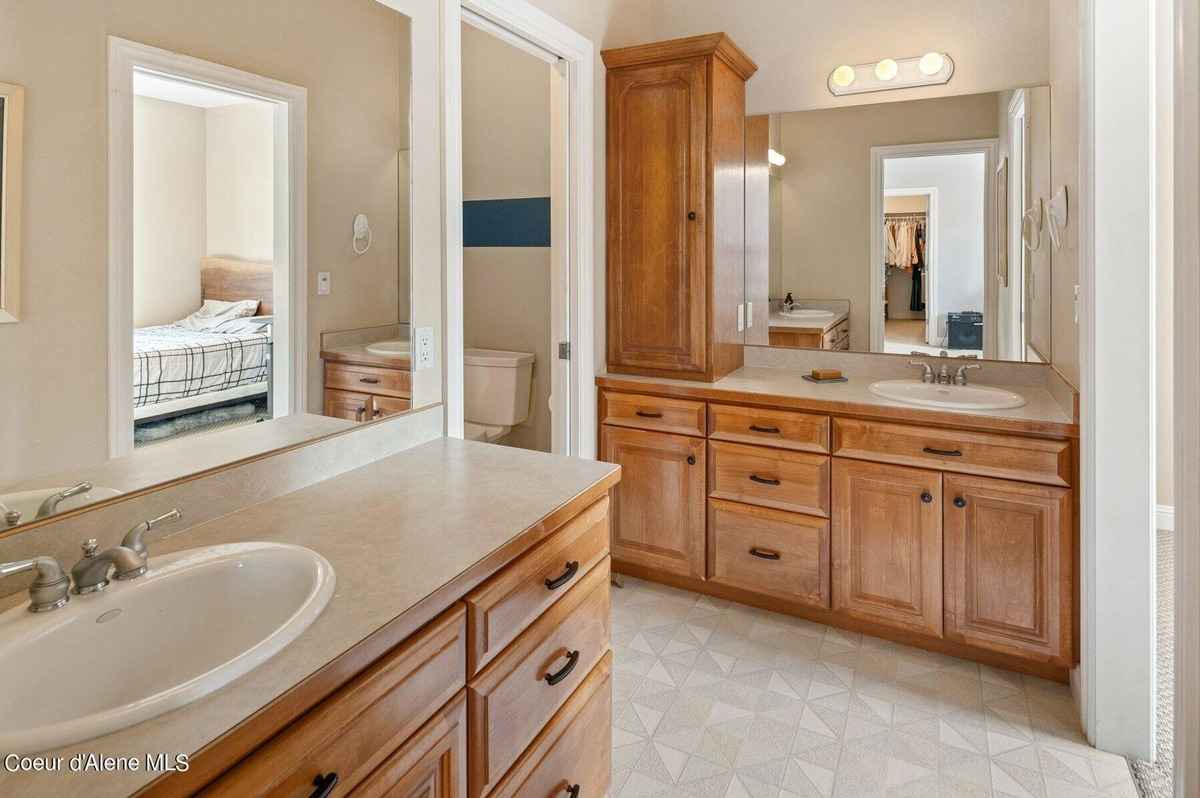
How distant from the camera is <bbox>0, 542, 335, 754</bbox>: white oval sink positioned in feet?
2.47

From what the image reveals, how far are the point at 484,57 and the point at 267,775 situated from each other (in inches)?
91.8

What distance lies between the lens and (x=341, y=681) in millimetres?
855

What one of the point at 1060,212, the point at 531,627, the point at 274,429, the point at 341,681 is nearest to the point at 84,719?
the point at 341,681

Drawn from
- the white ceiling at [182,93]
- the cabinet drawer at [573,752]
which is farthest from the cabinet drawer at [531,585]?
the white ceiling at [182,93]

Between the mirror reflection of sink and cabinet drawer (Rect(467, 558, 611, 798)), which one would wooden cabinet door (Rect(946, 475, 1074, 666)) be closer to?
cabinet drawer (Rect(467, 558, 611, 798))

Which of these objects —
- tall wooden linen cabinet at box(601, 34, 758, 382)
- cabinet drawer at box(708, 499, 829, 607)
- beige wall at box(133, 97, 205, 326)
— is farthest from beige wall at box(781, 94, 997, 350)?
beige wall at box(133, 97, 205, 326)

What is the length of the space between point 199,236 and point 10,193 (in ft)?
0.95

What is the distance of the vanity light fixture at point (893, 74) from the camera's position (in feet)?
8.85

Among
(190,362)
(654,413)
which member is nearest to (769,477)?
(654,413)

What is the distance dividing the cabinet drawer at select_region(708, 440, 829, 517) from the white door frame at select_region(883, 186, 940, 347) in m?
0.81

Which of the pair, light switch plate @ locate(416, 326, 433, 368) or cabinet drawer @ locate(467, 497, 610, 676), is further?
light switch plate @ locate(416, 326, 433, 368)

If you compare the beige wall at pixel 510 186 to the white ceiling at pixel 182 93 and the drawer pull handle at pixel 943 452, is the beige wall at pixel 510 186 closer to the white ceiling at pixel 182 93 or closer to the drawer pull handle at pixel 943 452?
the white ceiling at pixel 182 93

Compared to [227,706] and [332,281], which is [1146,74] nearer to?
[332,281]

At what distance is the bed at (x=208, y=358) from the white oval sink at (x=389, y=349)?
31cm
